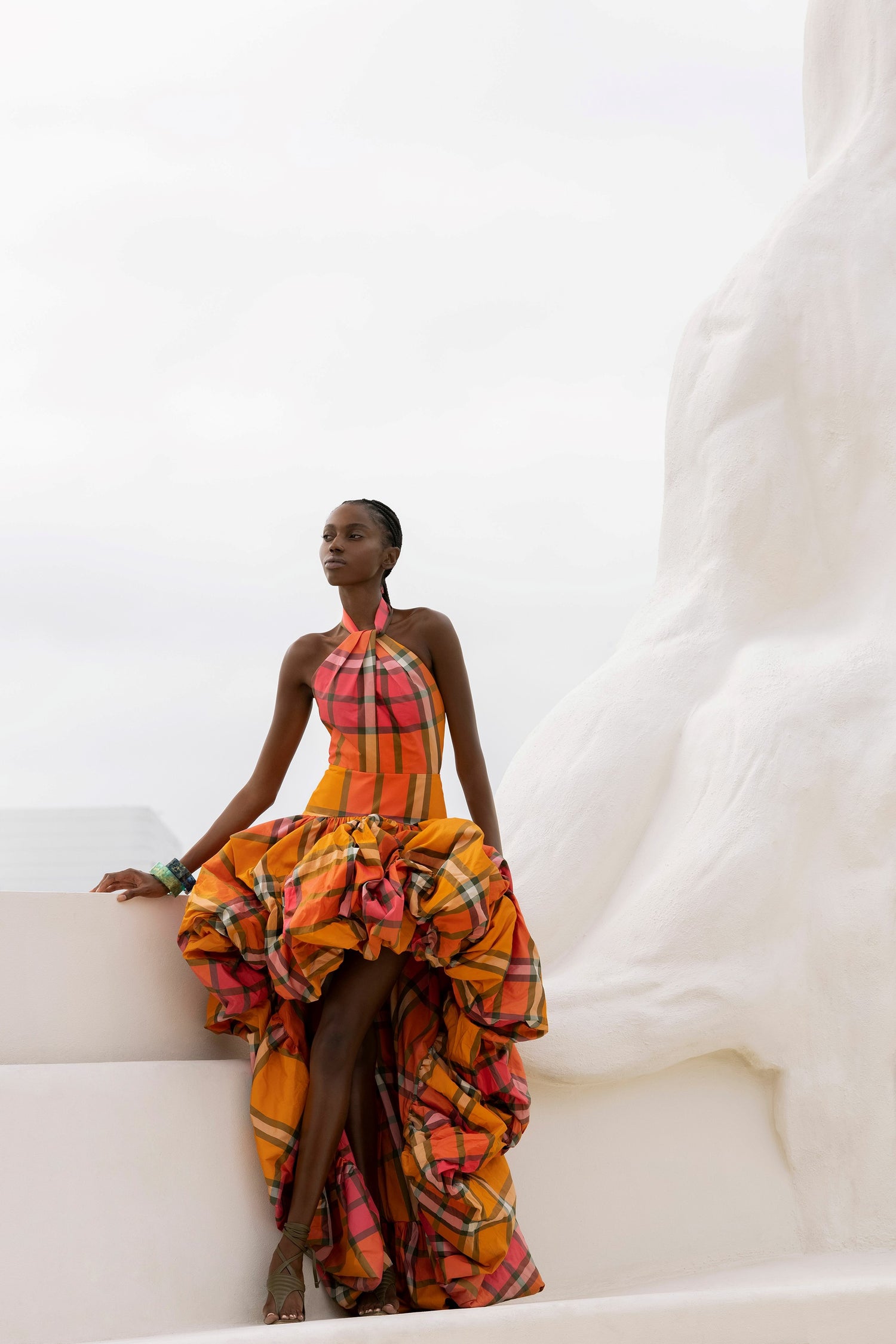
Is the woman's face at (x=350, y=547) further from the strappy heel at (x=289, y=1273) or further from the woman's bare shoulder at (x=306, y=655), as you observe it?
the strappy heel at (x=289, y=1273)

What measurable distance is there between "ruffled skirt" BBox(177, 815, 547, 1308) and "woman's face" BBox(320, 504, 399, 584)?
0.43 m

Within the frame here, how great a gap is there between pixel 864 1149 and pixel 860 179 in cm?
224

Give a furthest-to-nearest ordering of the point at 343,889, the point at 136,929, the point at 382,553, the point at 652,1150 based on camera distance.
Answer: the point at 652,1150
the point at 382,553
the point at 136,929
the point at 343,889

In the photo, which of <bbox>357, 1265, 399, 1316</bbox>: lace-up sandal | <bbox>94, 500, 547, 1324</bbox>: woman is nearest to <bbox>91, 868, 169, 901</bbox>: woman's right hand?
<bbox>94, 500, 547, 1324</bbox>: woman

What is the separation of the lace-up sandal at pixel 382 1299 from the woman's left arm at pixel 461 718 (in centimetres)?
70

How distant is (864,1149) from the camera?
8.50 ft

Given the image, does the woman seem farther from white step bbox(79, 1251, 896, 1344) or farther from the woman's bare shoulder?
white step bbox(79, 1251, 896, 1344)

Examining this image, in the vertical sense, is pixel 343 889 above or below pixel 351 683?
below

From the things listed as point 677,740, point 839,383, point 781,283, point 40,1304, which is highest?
point 781,283

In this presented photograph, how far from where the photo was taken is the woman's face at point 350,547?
90.7 inches

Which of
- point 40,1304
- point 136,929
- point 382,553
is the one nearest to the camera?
point 40,1304

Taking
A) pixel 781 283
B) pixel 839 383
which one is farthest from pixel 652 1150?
pixel 781 283

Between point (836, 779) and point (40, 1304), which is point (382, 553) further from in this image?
point (40, 1304)

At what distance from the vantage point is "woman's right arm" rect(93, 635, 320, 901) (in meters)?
2.30
